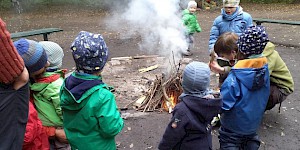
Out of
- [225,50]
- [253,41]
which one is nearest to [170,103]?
[225,50]

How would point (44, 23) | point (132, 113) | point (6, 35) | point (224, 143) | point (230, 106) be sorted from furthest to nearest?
point (44, 23), point (132, 113), point (224, 143), point (230, 106), point (6, 35)

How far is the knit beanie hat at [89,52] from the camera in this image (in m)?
2.21

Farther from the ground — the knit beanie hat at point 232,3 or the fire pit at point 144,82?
the knit beanie hat at point 232,3

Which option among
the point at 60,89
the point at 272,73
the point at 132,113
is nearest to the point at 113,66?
the point at 132,113

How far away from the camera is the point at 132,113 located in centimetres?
450

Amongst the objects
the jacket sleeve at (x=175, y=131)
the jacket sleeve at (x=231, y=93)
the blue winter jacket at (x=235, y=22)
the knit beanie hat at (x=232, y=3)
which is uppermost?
the knit beanie hat at (x=232, y=3)

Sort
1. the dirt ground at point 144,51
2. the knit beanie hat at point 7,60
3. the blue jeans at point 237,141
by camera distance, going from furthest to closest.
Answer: the dirt ground at point 144,51 → the blue jeans at point 237,141 → the knit beanie hat at point 7,60

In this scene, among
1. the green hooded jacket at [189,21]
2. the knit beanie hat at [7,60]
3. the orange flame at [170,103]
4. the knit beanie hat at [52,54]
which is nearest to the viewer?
the knit beanie hat at [7,60]

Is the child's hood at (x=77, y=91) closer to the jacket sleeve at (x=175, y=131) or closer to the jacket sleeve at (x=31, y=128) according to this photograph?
the jacket sleeve at (x=31, y=128)

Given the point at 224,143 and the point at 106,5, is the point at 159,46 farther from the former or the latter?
the point at 106,5

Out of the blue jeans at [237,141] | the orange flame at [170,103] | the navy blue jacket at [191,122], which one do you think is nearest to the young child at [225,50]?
the blue jeans at [237,141]

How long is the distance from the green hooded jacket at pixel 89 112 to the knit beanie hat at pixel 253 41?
1350 millimetres

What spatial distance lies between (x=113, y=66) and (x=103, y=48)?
4631mm

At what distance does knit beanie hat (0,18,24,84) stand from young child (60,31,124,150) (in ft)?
1.77
